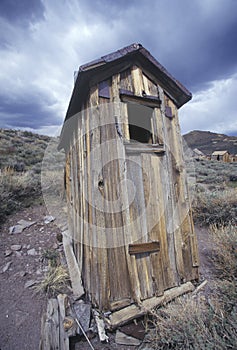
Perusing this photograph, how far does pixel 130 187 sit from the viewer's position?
3.14 m

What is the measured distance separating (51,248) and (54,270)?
1.21 metres

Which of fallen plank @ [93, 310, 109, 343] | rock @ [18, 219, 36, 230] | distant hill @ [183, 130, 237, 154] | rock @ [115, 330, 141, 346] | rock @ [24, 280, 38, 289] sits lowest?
rock @ [115, 330, 141, 346]

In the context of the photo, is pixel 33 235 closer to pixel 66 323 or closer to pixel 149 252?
pixel 66 323

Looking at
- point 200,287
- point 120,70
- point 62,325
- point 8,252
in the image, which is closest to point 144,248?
point 200,287

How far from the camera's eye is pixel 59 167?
45.2 feet

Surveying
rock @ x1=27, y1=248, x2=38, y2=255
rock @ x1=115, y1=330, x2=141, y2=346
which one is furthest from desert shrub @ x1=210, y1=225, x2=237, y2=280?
rock @ x1=27, y1=248, x2=38, y2=255

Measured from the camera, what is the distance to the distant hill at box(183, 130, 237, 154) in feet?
165

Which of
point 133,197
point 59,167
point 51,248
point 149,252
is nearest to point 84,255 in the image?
point 149,252

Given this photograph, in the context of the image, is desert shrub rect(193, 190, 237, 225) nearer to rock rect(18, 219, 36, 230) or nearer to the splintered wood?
the splintered wood

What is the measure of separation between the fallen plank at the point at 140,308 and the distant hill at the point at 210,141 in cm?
5083

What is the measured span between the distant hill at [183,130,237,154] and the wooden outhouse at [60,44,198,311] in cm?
5021

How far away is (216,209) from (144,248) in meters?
4.82

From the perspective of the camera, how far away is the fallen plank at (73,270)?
347 centimetres

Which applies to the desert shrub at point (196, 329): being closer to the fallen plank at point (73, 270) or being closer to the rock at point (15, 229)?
the fallen plank at point (73, 270)
